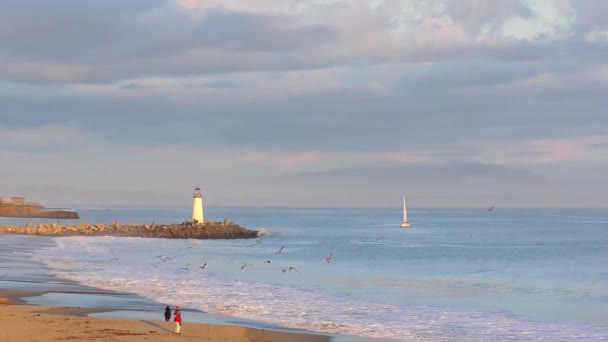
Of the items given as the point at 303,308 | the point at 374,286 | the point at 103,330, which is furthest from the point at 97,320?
the point at 374,286

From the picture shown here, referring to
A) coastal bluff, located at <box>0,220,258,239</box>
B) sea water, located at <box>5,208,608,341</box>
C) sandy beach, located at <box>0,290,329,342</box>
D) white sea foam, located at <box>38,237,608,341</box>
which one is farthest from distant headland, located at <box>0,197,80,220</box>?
sandy beach, located at <box>0,290,329,342</box>

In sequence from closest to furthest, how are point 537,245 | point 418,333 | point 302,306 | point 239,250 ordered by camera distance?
point 418,333 < point 302,306 < point 239,250 < point 537,245

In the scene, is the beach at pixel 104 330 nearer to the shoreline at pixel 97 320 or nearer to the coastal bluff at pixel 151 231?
the shoreline at pixel 97 320

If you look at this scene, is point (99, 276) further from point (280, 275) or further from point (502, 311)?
point (502, 311)

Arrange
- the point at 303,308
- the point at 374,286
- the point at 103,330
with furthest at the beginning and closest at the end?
the point at 374,286, the point at 303,308, the point at 103,330

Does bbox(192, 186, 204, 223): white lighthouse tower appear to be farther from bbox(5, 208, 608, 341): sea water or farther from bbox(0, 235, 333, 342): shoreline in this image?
bbox(0, 235, 333, 342): shoreline

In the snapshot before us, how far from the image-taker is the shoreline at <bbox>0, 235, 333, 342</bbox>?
22969 mm

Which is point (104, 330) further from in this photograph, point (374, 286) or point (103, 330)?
point (374, 286)

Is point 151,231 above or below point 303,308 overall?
above

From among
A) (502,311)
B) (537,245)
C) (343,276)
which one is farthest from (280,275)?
(537,245)

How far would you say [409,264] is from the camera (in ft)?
202

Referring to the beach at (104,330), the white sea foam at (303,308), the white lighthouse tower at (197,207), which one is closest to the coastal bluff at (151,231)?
the white lighthouse tower at (197,207)

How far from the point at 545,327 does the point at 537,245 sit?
66330mm

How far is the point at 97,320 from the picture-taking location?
84.9 ft
